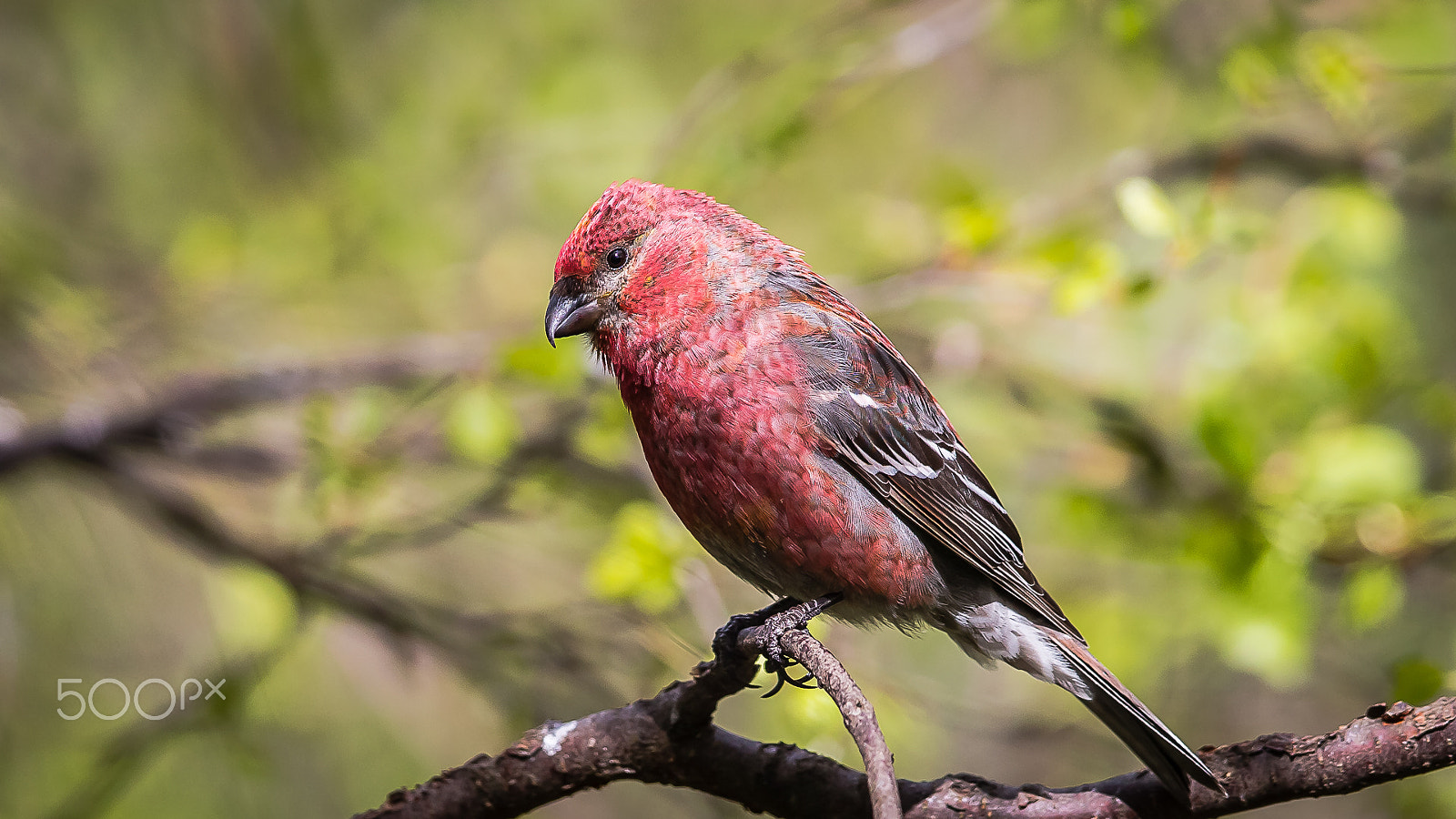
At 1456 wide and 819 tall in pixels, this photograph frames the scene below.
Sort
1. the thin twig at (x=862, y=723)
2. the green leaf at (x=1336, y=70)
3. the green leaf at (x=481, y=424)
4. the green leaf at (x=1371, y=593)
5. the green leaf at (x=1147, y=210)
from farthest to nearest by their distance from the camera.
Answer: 1. the green leaf at (x=481, y=424)
2. the green leaf at (x=1336, y=70)
3. the green leaf at (x=1371, y=593)
4. the green leaf at (x=1147, y=210)
5. the thin twig at (x=862, y=723)

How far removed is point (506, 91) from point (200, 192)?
7.00 feet

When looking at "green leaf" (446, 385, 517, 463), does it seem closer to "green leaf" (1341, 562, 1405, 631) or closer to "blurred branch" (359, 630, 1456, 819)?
"blurred branch" (359, 630, 1456, 819)

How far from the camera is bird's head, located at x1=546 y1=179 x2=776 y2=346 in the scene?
386cm

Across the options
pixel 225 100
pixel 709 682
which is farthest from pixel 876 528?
pixel 225 100

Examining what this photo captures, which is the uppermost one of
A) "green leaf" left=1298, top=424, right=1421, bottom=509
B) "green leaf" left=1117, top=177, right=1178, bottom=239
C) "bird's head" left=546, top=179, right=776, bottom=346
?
"green leaf" left=1117, top=177, right=1178, bottom=239

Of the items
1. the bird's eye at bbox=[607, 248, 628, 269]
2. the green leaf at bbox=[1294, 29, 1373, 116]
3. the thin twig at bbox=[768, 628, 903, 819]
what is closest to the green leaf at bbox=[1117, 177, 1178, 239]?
the green leaf at bbox=[1294, 29, 1373, 116]

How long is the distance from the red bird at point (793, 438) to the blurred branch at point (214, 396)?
1.85 m

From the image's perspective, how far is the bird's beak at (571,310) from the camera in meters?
3.88

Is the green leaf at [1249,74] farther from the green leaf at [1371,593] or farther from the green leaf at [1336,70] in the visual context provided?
the green leaf at [1371,593]

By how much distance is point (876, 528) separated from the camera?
3.84m

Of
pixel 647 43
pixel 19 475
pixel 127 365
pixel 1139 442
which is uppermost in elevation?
pixel 647 43

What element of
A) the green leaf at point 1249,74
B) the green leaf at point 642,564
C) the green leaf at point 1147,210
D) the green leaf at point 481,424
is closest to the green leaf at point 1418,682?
the green leaf at point 1147,210

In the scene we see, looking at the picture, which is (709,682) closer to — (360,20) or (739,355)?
(739,355)

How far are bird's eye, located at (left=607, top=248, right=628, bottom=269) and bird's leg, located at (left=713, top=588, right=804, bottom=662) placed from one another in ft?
4.08
